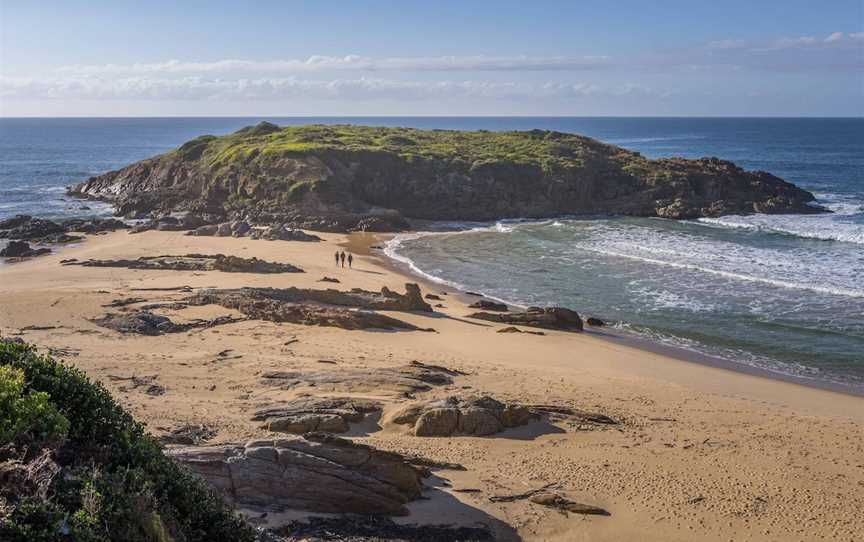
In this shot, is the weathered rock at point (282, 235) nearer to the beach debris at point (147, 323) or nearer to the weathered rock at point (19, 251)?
the weathered rock at point (19, 251)

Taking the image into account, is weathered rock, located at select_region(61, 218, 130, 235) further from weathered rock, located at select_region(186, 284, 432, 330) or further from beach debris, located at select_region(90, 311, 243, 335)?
beach debris, located at select_region(90, 311, 243, 335)

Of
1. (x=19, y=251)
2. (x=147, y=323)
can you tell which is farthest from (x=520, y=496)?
(x=19, y=251)

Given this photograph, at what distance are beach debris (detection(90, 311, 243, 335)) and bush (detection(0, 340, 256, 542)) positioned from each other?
1590 cm

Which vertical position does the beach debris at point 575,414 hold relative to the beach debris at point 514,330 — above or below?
above

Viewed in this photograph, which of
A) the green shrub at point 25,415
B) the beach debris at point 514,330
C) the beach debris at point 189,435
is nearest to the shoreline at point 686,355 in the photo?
the beach debris at point 514,330

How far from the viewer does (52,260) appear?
1570 inches

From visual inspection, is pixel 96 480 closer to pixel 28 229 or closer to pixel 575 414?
pixel 575 414

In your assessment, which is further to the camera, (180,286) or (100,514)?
(180,286)

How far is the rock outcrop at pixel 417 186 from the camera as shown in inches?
2334

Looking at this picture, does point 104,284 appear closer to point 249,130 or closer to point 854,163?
point 249,130

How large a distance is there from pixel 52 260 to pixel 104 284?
31.6 feet

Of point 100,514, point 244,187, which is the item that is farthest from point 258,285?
point 244,187

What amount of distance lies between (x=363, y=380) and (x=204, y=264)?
2048cm

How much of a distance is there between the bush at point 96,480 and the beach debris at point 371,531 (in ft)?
8.16
